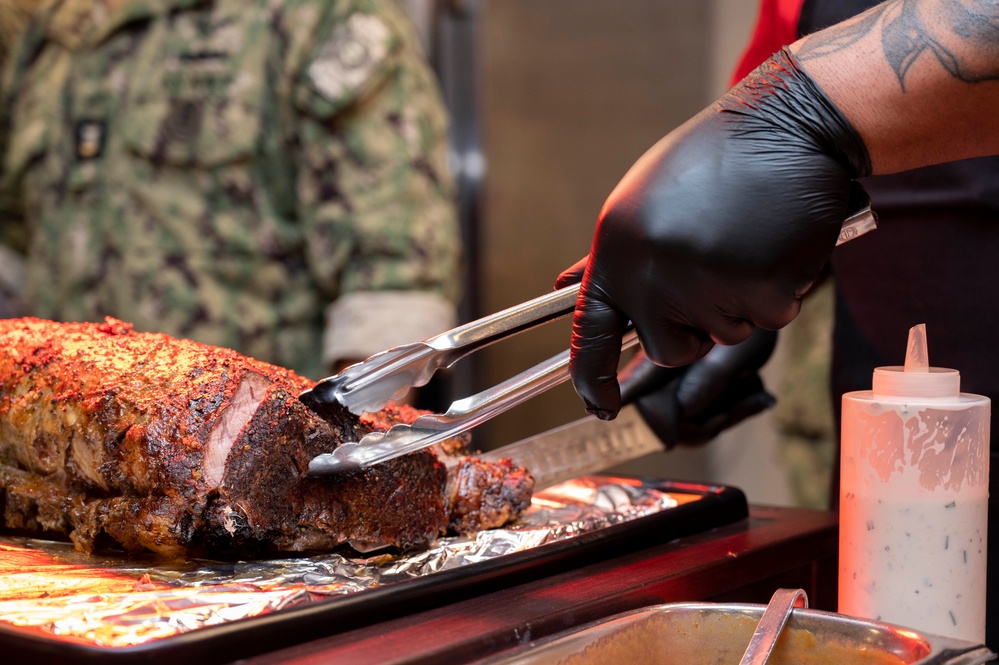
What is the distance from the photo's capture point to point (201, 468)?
1.09 metres

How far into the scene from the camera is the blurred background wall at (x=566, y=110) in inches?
126

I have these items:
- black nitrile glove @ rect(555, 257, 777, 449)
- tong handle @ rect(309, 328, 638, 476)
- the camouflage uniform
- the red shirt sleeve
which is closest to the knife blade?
black nitrile glove @ rect(555, 257, 777, 449)

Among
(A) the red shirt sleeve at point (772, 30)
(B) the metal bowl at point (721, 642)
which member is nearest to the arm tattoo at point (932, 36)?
(B) the metal bowl at point (721, 642)

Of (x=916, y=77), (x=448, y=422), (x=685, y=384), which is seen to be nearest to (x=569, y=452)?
(x=685, y=384)

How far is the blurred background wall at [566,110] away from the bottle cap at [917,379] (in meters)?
2.21

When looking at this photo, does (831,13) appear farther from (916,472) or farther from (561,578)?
(561,578)

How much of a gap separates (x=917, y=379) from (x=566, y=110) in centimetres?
238

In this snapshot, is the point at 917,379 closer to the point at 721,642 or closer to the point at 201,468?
the point at 721,642

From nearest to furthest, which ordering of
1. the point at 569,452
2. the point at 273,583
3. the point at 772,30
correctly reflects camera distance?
1. the point at 273,583
2. the point at 569,452
3. the point at 772,30

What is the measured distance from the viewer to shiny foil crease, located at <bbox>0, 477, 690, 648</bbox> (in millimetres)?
868

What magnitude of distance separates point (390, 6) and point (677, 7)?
3.32ft

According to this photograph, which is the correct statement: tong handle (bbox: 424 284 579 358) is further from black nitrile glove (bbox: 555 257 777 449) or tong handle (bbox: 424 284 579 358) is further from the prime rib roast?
black nitrile glove (bbox: 555 257 777 449)

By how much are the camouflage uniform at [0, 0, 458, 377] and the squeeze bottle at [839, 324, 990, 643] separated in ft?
4.97

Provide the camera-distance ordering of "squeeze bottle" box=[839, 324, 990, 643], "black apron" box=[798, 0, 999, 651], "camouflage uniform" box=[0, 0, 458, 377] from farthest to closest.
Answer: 1. "camouflage uniform" box=[0, 0, 458, 377]
2. "black apron" box=[798, 0, 999, 651]
3. "squeeze bottle" box=[839, 324, 990, 643]
